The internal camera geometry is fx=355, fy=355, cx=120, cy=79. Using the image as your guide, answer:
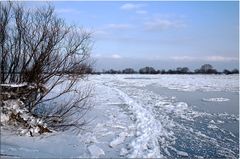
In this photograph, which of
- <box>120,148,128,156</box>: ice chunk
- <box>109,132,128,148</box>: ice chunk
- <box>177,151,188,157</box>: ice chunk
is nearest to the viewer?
<box>120,148,128,156</box>: ice chunk

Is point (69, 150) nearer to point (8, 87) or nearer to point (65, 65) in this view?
point (8, 87)

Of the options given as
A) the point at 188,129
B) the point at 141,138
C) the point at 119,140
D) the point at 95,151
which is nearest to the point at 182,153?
the point at 141,138

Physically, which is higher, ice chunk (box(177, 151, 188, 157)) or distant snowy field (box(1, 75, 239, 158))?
distant snowy field (box(1, 75, 239, 158))

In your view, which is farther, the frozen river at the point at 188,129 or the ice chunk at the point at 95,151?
the frozen river at the point at 188,129

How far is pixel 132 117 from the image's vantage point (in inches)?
550

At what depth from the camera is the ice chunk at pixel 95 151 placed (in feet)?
26.4

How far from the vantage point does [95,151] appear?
8.31 metres

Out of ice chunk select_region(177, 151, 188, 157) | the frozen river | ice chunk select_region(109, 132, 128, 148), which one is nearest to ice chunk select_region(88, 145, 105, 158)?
ice chunk select_region(109, 132, 128, 148)

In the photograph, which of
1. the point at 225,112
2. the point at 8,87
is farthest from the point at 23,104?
the point at 225,112

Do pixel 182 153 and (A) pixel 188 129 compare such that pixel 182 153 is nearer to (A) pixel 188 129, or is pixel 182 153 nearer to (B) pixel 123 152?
(B) pixel 123 152

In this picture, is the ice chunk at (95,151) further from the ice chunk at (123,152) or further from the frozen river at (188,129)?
the frozen river at (188,129)

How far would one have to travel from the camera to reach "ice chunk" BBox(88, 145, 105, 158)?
804 centimetres

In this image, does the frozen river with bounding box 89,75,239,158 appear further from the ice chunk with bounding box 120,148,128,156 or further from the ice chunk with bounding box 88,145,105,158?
the ice chunk with bounding box 88,145,105,158

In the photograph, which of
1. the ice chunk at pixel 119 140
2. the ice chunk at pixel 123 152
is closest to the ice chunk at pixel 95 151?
the ice chunk at pixel 123 152
